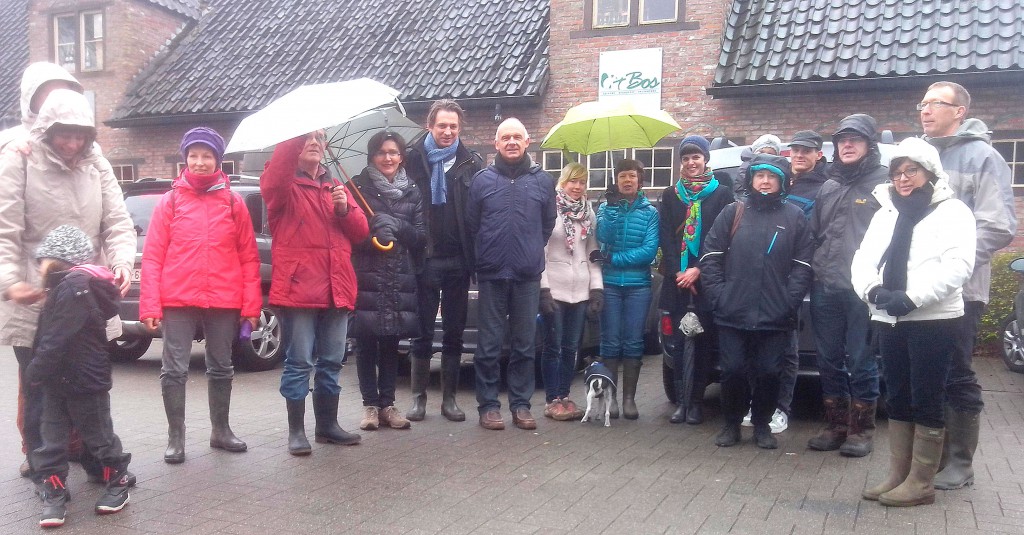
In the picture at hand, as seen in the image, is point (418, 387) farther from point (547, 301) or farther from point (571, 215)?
point (571, 215)

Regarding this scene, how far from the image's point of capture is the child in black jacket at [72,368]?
413cm

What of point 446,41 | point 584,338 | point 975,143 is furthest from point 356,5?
point 975,143

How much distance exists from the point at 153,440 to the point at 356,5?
14.5 metres

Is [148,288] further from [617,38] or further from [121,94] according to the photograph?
[121,94]

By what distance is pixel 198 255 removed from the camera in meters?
5.09

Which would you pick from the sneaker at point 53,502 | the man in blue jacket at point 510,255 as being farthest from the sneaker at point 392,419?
the sneaker at point 53,502

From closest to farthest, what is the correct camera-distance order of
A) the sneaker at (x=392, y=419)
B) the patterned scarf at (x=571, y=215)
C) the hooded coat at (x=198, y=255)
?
the hooded coat at (x=198, y=255) < the sneaker at (x=392, y=419) < the patterned scarf at (x=571, y=215)

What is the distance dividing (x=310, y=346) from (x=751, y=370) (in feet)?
8.97

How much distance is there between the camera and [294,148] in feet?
16.9

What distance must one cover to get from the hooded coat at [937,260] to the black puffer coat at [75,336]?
12.1 ft

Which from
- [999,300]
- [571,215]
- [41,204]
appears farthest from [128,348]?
[999,300]

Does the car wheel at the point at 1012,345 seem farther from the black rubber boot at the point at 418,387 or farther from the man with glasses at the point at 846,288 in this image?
the black rubber boot at the point at 418,387

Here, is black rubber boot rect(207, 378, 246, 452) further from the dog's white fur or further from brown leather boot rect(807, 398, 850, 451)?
brown leather boot rect(807, 398, 850, 451)

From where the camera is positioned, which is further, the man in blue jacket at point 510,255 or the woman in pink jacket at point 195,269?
the man in blue jacket at point 510,255
